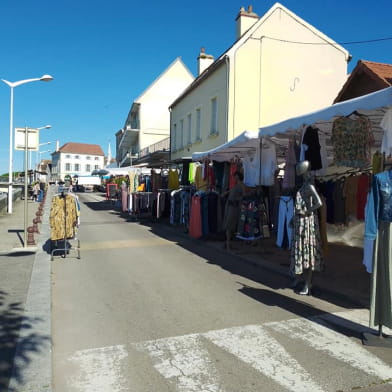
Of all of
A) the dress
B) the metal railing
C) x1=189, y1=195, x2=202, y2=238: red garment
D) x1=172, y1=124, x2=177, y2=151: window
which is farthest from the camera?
the metal railing

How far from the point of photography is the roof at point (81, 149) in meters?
103

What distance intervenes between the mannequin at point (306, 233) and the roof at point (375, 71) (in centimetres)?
614

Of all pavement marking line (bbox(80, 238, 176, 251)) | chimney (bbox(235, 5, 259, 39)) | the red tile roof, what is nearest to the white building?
chimney (bbox(235, 5, 259, 39))

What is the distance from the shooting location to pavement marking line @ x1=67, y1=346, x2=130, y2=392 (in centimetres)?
314

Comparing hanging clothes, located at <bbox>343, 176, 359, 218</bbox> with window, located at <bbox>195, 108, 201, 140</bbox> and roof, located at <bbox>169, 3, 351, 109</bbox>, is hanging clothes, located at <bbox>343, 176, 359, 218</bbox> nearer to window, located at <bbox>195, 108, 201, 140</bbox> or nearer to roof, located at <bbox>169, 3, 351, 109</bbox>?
roof, located at <bbox>169, 3, 351, 109</bbox>

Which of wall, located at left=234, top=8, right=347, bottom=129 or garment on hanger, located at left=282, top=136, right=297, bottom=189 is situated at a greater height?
wall, located at left=234, top=8, right=347, bottom=129

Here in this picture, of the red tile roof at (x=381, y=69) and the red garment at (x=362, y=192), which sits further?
the red tile roof at (x=381, y=69)

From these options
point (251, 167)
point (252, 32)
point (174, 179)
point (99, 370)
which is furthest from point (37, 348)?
point (252, 32)

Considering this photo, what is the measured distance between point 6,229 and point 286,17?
14.7m

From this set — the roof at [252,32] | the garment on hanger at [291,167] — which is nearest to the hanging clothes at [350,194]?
the garment on hanger at [291,167]

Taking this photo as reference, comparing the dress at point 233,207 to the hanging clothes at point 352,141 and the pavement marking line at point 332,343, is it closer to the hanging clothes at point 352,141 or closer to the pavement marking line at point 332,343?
the hanging clothes at point 352,141

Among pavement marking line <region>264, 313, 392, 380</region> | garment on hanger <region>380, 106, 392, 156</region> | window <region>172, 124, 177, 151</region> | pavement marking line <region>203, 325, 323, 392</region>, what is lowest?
pavement marking line <region>203, 325, 323, 392</region>

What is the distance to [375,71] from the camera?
10.4 meters

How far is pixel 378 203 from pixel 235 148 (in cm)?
555
